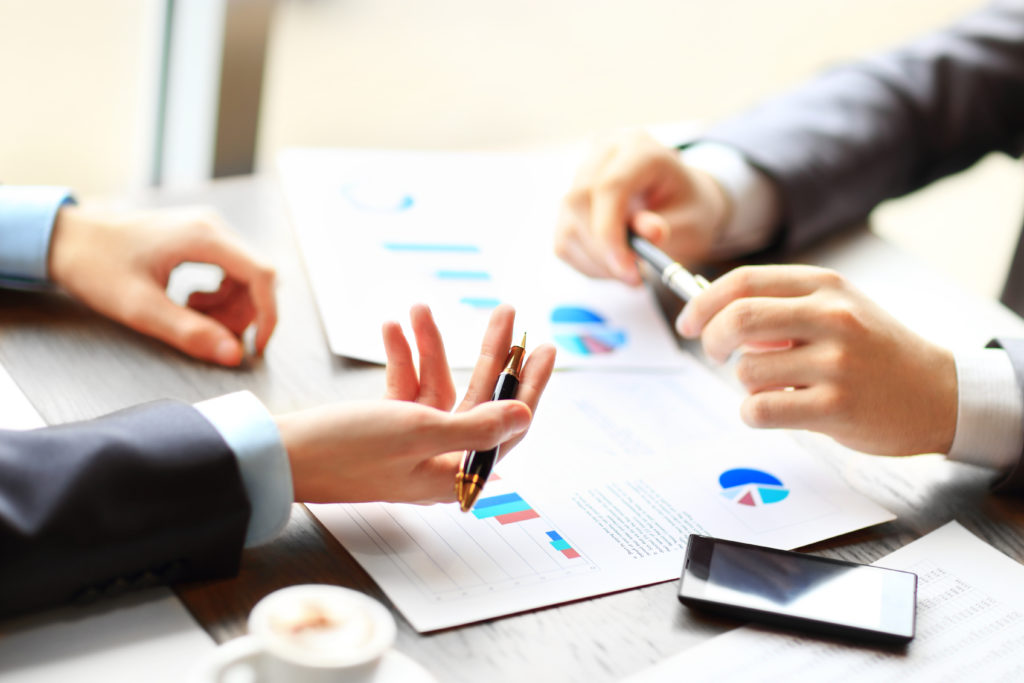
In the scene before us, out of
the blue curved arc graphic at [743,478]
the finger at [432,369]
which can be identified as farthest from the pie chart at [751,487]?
the finger at [432,369]

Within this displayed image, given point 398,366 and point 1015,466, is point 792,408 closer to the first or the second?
point 1015,466

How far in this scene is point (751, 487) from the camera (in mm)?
786

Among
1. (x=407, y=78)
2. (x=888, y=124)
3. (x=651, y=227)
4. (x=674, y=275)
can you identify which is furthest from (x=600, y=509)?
(x=407, y=78)

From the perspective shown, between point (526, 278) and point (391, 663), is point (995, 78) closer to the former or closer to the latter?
point (526, 278)

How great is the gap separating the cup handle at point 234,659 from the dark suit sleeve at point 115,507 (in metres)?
0.15

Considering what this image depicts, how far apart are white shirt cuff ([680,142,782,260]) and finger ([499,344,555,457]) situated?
47 cm

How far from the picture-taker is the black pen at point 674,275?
901 millimetres

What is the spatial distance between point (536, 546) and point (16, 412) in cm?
39

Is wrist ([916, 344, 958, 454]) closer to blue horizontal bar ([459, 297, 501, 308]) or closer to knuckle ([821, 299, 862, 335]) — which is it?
knuckle ([821, 299, 862, 335])

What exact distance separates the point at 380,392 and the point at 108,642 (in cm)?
33

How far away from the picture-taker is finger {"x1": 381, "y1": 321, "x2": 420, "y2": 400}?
2.30 ft

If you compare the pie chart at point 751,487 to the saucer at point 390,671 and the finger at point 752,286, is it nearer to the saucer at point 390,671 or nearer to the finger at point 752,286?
the finger at point 752,286

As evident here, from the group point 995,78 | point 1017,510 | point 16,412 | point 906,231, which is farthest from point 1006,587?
point 906,231

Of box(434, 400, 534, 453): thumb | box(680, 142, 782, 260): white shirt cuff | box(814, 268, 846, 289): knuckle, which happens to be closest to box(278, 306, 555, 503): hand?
A: box(434, 400, 534, 453): thumb
